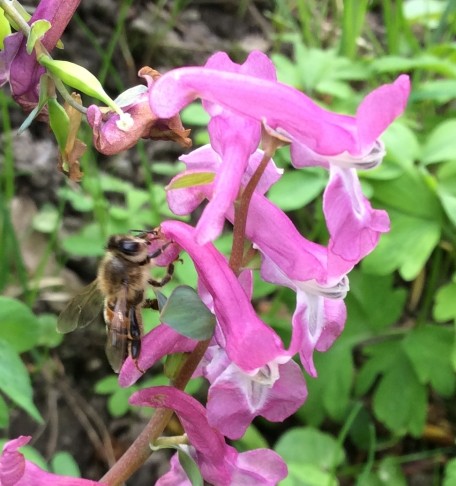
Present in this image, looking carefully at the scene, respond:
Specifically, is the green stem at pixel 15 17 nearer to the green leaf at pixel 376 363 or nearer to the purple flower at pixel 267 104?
the purple flower at pixel 267 104

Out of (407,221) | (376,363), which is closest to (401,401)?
(376,363)

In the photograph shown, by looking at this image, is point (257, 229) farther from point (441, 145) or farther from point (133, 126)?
point (441, 145)

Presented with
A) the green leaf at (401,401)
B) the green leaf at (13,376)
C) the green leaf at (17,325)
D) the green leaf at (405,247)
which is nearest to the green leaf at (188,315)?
the green leaf at (13,376)

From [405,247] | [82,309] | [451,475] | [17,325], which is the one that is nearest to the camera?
[82,309]

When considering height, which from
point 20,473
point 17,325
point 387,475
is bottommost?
point 387,475

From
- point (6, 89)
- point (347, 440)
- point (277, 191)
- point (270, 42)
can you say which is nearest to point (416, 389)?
point (347, 440)

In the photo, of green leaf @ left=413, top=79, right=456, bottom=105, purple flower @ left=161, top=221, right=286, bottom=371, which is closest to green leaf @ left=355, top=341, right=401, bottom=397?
green leaf @ left=413, top=79, right=456, bottom=105
